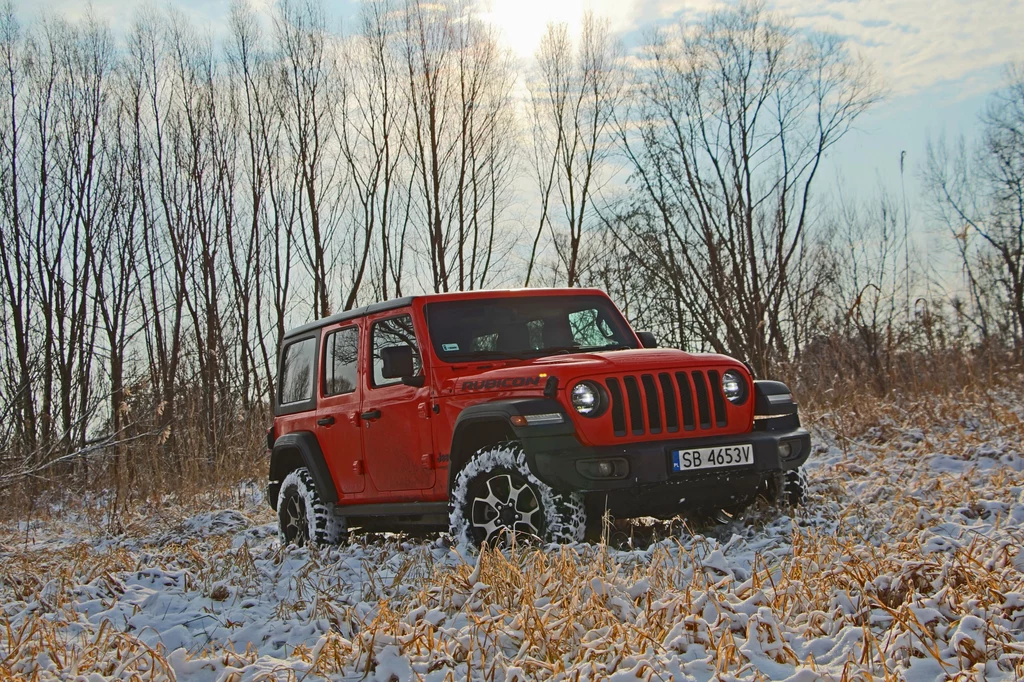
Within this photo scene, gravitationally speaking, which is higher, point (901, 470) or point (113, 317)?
point (113, 317)

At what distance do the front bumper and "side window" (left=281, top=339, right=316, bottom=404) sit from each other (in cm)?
289

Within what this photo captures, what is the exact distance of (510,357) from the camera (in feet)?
20.2

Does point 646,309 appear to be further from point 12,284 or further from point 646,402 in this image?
point 646,402

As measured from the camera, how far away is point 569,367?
5.27 metres

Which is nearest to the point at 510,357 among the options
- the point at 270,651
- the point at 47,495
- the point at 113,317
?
the point at 270,651

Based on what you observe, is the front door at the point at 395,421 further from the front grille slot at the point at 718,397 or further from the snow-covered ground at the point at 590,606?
the front grille slot at the point at 718,397

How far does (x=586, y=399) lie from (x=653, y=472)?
1.72 ft

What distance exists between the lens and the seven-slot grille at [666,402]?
17.3ft

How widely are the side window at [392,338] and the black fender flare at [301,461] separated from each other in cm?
97

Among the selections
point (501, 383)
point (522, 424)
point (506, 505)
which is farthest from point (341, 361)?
point (522, 424)

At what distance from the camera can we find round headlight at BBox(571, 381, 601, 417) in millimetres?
5199

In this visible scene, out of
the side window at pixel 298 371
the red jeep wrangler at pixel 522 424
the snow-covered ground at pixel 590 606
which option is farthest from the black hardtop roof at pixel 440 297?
the snow-covered ground at pixel 590 606

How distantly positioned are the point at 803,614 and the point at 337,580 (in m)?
2.58

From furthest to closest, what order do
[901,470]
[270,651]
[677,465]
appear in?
[901,470] < [677,465] < [270,651]
